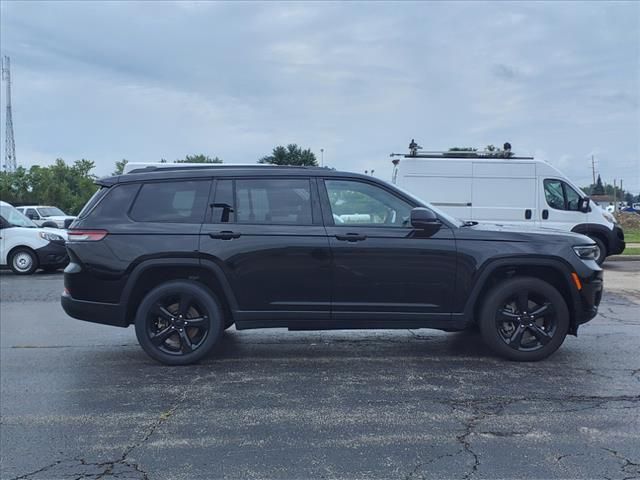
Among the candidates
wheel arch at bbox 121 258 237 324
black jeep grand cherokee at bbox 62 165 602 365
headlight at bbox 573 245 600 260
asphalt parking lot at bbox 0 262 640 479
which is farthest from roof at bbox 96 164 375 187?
headlight at bbox 573 245 600 260

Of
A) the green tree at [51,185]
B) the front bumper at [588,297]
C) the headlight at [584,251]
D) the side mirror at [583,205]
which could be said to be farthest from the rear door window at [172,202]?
the green tree at [51,185]

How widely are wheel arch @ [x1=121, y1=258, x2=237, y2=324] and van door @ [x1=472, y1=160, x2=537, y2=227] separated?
9175 millimetres

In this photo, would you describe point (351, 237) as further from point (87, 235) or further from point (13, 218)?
point (13, 218)

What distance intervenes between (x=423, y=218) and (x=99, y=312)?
127 inches

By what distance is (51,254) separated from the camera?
46.8ft

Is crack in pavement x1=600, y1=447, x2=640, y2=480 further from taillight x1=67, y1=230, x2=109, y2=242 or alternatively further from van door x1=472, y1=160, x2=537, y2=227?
van door x1=472, y1=160, x2=537, y2=227

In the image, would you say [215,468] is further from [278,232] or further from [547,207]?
[547,207]

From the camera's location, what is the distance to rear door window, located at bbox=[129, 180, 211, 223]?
19.2 feet

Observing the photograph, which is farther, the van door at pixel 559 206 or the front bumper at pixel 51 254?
the front bumper at pixel 51 254

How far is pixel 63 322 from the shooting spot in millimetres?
8328

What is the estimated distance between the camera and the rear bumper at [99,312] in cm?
579

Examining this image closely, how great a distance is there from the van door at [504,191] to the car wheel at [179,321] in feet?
30.6

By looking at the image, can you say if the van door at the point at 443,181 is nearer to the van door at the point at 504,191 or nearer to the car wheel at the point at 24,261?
the van door at the point at 504,191

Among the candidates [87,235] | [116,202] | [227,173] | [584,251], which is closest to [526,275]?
[584,251]
